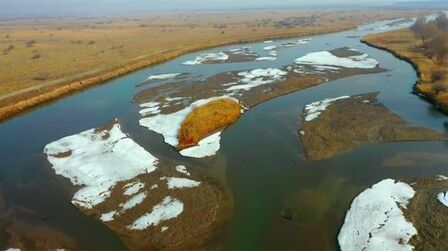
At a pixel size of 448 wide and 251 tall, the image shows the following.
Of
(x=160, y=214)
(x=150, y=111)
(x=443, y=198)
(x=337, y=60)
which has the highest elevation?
(x=337, y=60)

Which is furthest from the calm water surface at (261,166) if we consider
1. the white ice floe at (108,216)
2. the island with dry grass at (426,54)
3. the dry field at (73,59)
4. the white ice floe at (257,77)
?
the white ice floe at (257,77)

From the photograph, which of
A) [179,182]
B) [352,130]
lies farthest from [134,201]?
[352,130]

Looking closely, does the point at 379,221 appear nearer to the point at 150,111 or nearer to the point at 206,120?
the point at 206,120

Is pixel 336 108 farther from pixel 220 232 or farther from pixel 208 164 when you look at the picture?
pixel 220 232

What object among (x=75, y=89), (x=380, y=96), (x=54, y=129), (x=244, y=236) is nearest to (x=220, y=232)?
(x=244, y=236)

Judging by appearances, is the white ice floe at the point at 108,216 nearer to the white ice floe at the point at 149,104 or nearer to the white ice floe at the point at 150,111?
the white ice floe at the point at 150,111

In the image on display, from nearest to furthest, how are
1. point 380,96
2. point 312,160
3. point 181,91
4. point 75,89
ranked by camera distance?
point 312,160 < point 380,96 < point 181,91 < point 75,89

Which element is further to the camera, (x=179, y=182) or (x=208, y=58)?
(x=208, y=58)
